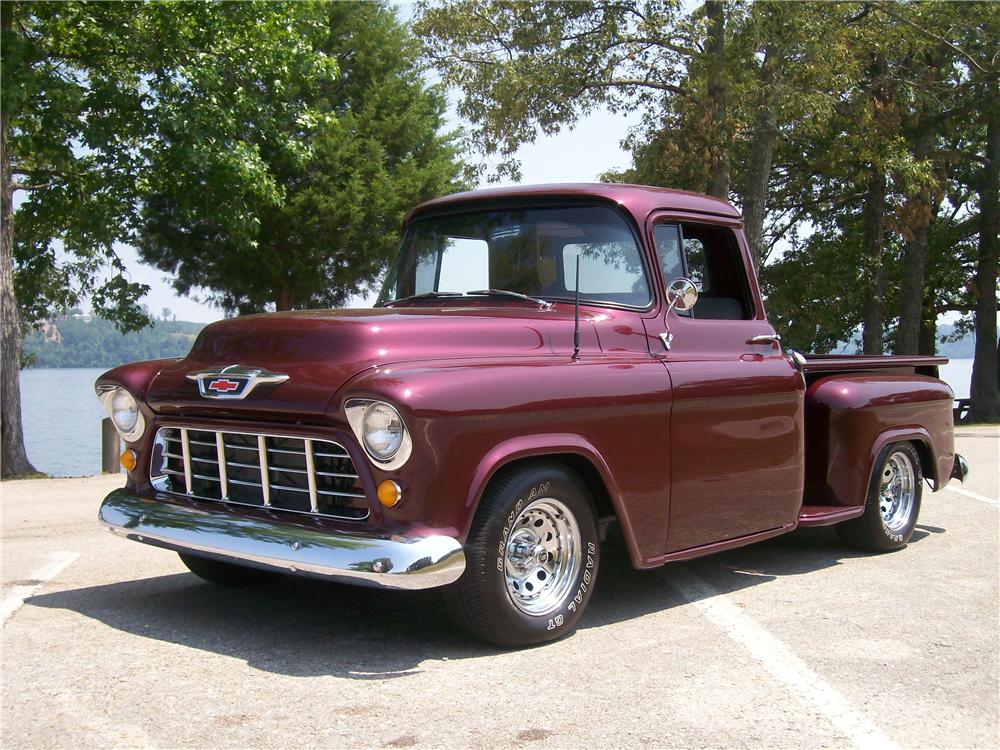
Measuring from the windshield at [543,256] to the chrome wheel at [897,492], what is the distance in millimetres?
2659

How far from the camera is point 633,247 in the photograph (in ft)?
18.0

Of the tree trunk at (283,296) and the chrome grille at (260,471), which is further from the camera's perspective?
the tree trunk at (283,296)

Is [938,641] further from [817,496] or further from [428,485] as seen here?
[428,485]

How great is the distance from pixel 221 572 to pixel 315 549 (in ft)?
5.60

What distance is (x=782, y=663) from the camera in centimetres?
443

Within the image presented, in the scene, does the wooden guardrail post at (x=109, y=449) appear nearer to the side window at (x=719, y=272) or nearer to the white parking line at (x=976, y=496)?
the side window at (x=719, y=272)

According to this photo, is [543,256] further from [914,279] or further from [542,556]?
[914,279]

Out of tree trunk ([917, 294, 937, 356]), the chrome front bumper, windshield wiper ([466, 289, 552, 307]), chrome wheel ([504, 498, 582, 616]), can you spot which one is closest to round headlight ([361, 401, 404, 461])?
the chrome front bumper

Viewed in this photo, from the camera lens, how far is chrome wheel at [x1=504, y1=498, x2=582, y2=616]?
180 inches

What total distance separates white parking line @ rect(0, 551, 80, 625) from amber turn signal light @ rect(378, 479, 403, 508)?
2.11m

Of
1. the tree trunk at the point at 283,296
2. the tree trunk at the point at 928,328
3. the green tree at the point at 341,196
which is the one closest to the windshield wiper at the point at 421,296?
the green tree at the point at 341,196

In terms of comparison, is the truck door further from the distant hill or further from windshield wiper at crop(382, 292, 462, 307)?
the distant hill

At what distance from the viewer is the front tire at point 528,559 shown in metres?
4.31

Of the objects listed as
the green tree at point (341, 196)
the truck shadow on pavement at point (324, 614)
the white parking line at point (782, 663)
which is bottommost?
the white parking line at point (782, 663)
